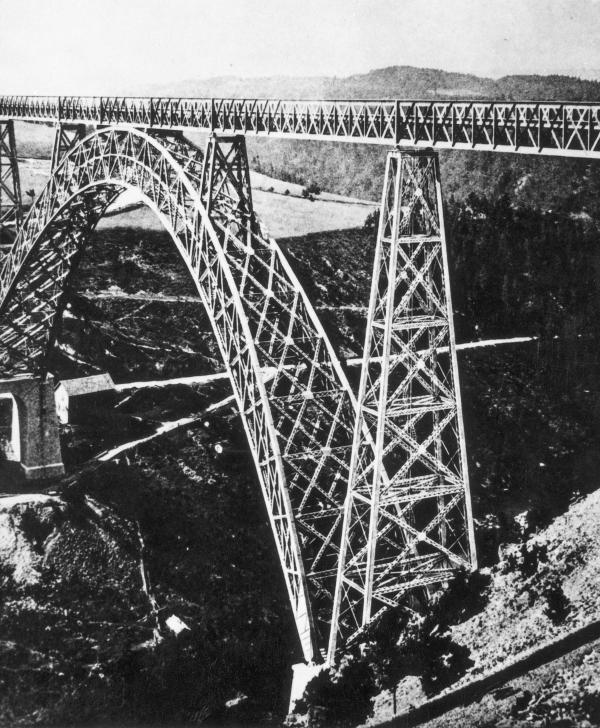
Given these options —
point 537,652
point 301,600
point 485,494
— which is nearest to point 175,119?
point 301,600

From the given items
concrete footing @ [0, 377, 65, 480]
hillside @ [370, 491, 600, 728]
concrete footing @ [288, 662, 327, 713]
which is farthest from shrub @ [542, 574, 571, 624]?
concrete footing @ [0, 377, 65, 480]

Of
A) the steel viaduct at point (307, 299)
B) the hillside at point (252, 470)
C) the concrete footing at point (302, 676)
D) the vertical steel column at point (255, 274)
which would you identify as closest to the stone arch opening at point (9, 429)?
the steel viaduct at point (307, 299)

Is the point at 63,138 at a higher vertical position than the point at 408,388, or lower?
higher

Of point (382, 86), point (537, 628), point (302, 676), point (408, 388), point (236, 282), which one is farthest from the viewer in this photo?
point (382, 86)

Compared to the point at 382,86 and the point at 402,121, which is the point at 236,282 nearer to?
the point at 402,121

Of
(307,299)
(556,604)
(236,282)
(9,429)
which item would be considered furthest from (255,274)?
(9,429)

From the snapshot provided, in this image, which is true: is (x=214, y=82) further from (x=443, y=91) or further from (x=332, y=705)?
(x=332, y=705)

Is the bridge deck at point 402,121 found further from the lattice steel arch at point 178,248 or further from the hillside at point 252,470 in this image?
the hillside at point 252,470
